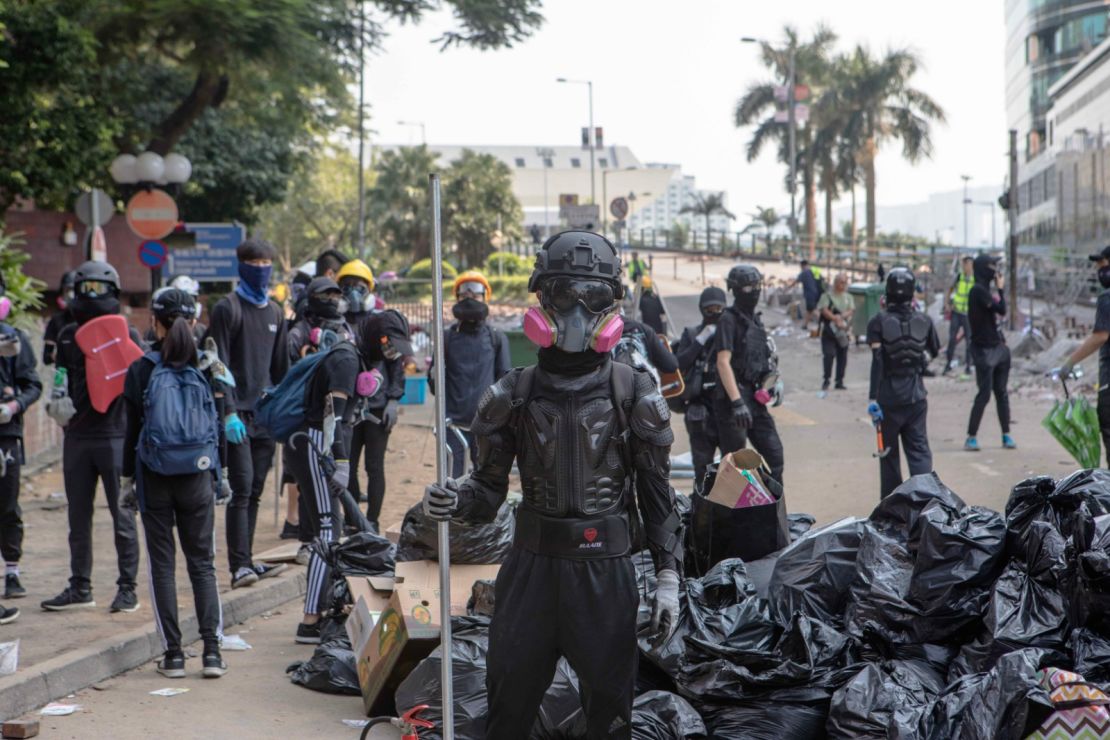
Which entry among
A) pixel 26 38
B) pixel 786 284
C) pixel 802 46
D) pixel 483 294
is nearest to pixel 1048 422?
pixel 483 294

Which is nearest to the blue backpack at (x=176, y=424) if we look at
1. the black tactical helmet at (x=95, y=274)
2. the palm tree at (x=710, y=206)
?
the black tactical helmet at (x=95, y=274)

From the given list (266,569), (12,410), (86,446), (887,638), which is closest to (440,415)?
(887,638)

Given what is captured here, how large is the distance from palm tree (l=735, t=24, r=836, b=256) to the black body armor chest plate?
50.7 meters

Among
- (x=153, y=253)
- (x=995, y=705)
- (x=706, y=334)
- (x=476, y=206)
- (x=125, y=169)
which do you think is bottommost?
(x=995, y=705)

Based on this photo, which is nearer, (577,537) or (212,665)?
(577,537)

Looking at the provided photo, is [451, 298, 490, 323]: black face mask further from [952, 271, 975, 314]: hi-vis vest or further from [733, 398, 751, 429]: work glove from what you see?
[952, 271, 975, 314]: hi-vis vest

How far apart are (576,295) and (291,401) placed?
3737 mm

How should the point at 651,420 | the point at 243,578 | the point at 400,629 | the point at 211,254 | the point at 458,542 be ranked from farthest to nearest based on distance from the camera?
1. the point at 211,254
2. the point at 243,578
3. the point at 458,542
4. the point at 400,629
5. the point at 651,420

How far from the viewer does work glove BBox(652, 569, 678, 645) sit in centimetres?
388

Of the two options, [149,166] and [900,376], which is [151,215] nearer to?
[149,166]

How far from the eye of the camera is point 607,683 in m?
3.87

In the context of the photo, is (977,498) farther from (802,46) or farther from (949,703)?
(802,46)

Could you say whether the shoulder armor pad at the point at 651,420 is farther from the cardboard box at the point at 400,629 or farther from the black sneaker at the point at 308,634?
the black sneaker at the point at 308,634

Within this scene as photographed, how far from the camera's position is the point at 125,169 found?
17.4 metres
